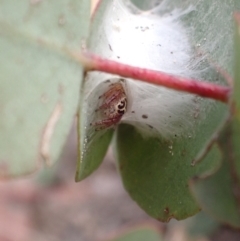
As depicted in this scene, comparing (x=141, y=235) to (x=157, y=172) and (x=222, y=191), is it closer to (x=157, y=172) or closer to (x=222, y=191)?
(x=157, y=172)

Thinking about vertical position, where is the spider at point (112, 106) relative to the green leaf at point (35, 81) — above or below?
below

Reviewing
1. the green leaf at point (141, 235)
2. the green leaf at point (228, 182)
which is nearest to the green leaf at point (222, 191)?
the green leaf at point (228, 182)

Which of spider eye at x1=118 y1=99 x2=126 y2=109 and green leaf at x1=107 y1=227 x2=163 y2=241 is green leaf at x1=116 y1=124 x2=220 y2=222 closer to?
spider eye at x1=118 y1=99 x2=126 y2=109

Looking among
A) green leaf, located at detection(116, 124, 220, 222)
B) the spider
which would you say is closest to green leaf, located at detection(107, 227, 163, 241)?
green leaf, located at detection(116, 124, 220, 222)

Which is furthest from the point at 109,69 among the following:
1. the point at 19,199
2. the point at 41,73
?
the point at 19,199

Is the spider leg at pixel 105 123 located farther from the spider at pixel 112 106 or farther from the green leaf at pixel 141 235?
the green leaf at pixel 141 235
